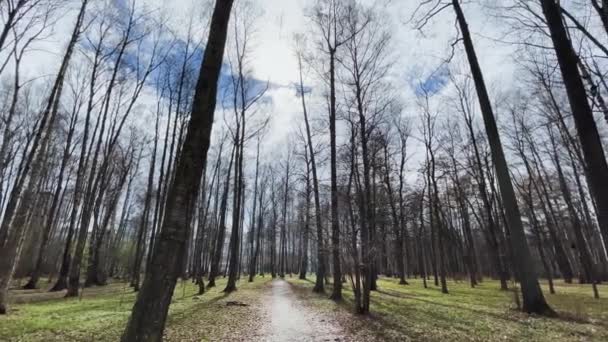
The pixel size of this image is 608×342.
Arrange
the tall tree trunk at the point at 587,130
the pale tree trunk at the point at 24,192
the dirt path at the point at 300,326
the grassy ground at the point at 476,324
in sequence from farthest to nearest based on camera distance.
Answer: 1. the pale tree trunk at the point at 24,192
2. the dirt path at the point at 300,326
3. the grassy ground at the point at 476,324
4. the tall tree trunk at the point at 587,130

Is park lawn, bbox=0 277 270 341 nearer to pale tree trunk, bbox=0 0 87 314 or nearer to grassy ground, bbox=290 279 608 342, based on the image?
pale tree trunk, bbox=0 0 87 314

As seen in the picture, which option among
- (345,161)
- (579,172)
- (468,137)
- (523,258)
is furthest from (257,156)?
(579,172)

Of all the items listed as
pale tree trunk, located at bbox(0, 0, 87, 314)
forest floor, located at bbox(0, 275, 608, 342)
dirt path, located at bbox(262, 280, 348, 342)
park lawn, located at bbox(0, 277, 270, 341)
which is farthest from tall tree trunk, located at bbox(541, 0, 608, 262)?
pale tree trunk, located at bbox(0, 0, 87, 314)


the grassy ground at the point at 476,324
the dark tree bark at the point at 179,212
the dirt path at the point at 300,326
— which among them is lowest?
the dirt path at the point at 300,326

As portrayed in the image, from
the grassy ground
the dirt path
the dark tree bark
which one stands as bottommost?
the dirt path

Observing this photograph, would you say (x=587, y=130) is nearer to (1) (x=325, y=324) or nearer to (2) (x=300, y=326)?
(1) (x=325, y=324)

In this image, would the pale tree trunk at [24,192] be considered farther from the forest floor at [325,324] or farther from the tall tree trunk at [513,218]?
the tall tree trunk at [513,218]

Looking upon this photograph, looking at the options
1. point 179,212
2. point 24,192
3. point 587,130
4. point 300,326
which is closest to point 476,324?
point 300,326

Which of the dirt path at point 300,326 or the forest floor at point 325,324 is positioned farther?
the dirt path at point 300,326

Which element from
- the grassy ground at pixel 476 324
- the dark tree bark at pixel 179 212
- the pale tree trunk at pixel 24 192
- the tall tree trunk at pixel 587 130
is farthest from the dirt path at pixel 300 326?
the pale tree trunk at pixel 24 192

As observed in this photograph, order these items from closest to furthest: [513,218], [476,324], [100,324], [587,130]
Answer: [587,130] → [100,324] → [476,324] → [513,218]

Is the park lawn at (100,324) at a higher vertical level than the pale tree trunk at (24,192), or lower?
lower

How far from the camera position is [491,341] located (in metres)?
6.12

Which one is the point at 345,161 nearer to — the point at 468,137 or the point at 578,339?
the point at 578,339
